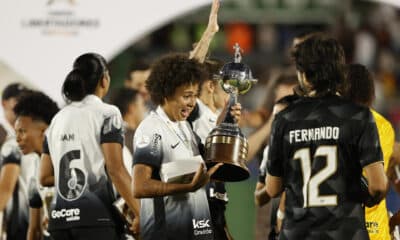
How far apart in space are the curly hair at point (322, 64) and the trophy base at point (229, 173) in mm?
747

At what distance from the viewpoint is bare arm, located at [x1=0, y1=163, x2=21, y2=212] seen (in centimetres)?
838

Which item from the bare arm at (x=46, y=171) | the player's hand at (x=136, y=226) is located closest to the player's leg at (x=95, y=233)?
the player's hand at (x=136, y=226)

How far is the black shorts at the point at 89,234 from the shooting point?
648 cm

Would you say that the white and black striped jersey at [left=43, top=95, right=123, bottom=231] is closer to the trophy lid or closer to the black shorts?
the black shorts

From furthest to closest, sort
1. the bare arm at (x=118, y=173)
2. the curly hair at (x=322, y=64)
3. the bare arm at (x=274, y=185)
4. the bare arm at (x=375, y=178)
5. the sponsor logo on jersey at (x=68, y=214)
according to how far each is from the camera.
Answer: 1. the sponsor logo on jersey at (x=68, y=214)
2. the bare arm at (x=118, y=173)
3. the bare arm at (x=274, y=185)
4. the curly hair at (x=322, y=64)
5. the bare arm at (x=375, y=178)

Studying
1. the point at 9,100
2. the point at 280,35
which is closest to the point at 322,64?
the point at 9,100

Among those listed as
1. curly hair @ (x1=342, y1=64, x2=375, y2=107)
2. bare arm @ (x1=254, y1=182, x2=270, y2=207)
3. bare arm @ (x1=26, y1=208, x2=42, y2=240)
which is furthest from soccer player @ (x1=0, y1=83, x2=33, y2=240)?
curly hair @ (x1=342, y1=64, x2=375, y2=107)

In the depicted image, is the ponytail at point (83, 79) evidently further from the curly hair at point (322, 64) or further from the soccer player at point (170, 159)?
the curly hair at point (322, 64)

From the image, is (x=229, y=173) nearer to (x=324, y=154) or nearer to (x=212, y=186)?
(x=212, y=186)

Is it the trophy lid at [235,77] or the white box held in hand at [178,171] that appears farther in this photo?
the trophy lid at [235,77]

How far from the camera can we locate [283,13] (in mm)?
16328

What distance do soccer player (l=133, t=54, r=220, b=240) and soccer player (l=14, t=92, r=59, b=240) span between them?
5.21 ft

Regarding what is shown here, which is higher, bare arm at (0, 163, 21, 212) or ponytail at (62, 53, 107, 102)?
ponytail at (62, 53, 107, 102)

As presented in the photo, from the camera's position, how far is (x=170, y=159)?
5.96 metres
